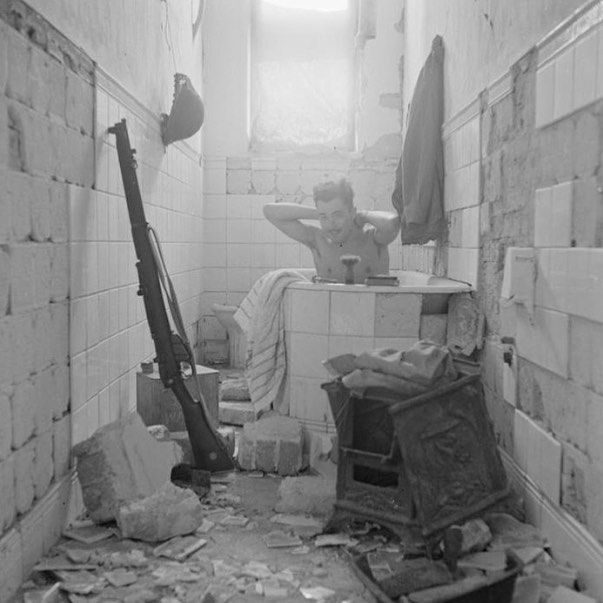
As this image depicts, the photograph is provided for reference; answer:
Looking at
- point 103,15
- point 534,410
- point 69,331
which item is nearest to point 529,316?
point 534,410

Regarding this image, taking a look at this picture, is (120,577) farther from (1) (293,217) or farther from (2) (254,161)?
(2) (254,161)

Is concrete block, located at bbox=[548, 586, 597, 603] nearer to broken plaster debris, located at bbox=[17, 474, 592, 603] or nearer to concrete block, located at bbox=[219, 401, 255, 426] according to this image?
broken plaster debris, located at bbox=[17, 474, 592, 603]

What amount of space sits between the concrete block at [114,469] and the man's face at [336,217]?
185 centimetres

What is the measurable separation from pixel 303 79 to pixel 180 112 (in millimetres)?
2137

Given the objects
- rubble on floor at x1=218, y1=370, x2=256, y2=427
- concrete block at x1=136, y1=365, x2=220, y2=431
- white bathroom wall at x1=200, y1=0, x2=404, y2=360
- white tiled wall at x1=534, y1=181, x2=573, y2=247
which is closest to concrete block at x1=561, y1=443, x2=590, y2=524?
white tiled wall at x1=534, y1=181, x2=573, y2=247

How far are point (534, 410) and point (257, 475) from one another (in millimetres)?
1268

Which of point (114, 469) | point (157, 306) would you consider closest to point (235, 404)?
point (157, 306)

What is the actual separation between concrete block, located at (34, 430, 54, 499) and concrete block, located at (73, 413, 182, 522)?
0.48ft

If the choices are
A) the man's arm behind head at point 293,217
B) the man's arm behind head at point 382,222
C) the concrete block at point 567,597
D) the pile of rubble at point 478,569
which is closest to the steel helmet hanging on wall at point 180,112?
the man's arm behind head at point 293,217

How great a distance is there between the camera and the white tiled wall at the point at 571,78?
1917 mm

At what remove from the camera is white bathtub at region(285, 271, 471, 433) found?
130 inches

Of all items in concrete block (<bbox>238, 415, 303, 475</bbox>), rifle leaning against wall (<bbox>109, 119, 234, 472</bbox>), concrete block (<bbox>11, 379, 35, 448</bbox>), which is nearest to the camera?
concrete block (<bbox>11, 379, 35, 448</bbox>)

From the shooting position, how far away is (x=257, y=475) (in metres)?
3.16

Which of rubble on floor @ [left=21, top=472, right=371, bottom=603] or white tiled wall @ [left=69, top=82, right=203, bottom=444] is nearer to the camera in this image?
rubble on floor @ [left=21, top=472, right=371, bottom=603]
